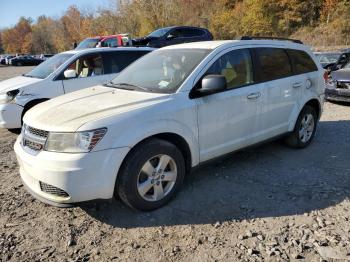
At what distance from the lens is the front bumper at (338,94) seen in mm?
9133

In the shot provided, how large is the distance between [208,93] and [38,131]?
1840 millimetres

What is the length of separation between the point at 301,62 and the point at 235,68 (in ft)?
5.38

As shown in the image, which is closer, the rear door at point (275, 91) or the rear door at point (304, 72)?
the rear door at point (275, 91)

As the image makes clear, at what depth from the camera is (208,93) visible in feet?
13.3

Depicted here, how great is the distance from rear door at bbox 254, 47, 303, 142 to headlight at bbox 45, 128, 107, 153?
7.71 feet

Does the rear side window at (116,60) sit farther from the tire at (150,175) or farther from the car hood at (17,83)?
the tire at (150,175)

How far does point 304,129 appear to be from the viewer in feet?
18.9

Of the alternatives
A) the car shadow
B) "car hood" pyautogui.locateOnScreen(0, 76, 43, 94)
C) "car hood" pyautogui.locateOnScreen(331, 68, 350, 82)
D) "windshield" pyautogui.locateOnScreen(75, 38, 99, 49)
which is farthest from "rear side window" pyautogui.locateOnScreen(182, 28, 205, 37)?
the car shadow

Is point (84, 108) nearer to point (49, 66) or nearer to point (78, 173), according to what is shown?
point (78, 173)

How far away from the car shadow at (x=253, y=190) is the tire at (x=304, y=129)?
0.14m

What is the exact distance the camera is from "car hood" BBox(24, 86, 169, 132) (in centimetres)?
344

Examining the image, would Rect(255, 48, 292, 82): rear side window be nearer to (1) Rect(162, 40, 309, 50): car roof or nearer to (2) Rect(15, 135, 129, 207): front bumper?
(1) Rect(162, 40, 309, 50): car roof

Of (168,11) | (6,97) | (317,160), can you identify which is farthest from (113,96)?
(168,11)

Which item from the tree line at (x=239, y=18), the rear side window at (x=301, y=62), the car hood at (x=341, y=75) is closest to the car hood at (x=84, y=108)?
the rear side window at (x=301, y=62)
